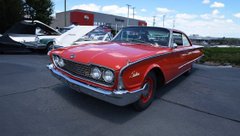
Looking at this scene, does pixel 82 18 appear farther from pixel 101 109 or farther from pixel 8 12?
pixel 101 109

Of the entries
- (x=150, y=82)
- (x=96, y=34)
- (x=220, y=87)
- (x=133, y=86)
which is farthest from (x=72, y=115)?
(x=96, y=34)

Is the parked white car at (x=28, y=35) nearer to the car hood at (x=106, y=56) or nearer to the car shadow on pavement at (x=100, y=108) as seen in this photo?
the car shadow on pavement at (x=100, y=108)

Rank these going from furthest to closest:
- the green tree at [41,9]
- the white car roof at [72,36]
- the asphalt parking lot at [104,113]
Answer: the green tree at [41,9] → the white car roof at [72,36] → the asphalt parking lot at [104,113]

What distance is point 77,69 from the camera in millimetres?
3125

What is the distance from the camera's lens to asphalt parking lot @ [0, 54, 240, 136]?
2.64 metres

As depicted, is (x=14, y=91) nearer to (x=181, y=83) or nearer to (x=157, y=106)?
(x=157, y=106)

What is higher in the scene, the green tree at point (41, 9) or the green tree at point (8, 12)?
the green tree at point (41, 9)

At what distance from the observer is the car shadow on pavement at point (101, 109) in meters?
3.04

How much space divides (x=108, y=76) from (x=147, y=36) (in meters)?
1.93

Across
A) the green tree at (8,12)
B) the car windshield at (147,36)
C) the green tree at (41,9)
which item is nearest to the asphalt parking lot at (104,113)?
the car windshield at (147,36)

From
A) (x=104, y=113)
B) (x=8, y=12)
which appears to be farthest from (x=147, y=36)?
(x=8, y=12)

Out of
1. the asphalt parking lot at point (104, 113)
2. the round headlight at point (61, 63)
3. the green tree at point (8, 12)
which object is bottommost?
the asphalt parking lot at point (104, 113)

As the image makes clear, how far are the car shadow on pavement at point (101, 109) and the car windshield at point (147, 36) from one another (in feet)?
5.17

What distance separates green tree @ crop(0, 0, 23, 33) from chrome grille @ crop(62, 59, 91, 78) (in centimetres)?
1436
